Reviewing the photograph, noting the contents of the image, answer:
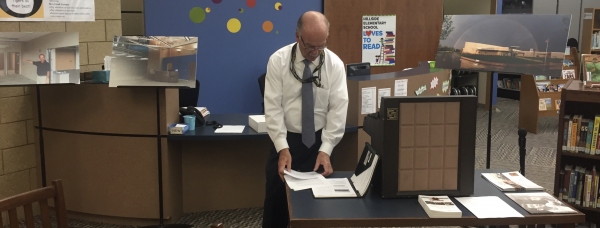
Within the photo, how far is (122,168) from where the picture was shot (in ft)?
13.5

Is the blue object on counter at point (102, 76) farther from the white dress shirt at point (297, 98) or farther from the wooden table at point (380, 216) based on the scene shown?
the wooden table at point (380, 216)

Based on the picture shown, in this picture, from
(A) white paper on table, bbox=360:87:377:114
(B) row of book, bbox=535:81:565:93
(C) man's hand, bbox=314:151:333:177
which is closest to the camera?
(C) man's hand, bbox=314:151:333:177

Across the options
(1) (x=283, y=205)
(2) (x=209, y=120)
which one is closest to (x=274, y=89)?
(1) (x=283, y=205)

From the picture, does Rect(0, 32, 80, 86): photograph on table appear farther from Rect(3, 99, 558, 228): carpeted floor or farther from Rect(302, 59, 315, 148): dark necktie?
Rect(302, 59, 315, 148): dark necktie

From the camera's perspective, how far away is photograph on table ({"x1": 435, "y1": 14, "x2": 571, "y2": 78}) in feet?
11.9

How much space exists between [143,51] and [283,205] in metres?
1.32

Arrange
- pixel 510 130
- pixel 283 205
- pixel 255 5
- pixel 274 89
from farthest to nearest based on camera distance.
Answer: pixel 510 130 → pixel 255 5 → pixel 283 205 → pixel 274 89

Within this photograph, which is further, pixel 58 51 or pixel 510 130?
pixel 510 130

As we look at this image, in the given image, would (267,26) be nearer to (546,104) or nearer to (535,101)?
(535,101)

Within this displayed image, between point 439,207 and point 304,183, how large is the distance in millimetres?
644

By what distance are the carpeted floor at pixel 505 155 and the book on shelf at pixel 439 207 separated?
2181 mm

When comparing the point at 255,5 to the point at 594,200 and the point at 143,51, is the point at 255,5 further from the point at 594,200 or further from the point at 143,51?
the point at 594,200

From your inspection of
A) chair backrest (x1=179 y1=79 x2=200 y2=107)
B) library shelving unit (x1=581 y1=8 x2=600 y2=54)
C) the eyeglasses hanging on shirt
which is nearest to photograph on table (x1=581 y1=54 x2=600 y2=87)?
the eyeglasses hanging on shirt

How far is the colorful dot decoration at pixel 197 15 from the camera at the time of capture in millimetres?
6141
